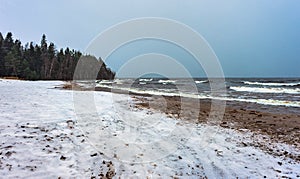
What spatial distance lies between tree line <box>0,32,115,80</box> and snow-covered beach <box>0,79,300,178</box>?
54.5m

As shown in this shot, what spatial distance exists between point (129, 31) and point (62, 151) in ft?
30.4

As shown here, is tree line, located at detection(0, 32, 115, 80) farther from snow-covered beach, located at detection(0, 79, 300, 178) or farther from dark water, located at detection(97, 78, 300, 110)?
snow-covered beach, located at detection(0, 79, 300, 178)

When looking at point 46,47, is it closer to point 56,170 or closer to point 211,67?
point 211,67

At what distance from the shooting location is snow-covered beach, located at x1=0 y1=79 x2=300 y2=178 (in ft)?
14.8

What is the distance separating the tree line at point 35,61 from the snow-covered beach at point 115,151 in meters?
54.5

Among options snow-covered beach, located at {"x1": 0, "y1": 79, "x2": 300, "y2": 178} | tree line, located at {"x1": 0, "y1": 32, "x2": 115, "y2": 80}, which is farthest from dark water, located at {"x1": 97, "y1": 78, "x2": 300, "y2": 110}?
tree line, located at {"x1": 0, "y1": 32, "x2": 115, "y2": 80}

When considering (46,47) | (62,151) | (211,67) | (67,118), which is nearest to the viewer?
(62,151)

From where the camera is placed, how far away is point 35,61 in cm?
6725

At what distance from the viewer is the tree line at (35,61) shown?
5409 centimetres

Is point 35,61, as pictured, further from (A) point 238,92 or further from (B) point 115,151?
(B) point 115,151

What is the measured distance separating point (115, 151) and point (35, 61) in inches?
2808

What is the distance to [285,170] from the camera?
18.3ft

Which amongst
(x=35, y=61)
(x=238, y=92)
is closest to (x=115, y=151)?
(x=238, y=92)

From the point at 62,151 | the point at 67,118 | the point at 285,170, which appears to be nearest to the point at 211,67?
the point at 285,170
